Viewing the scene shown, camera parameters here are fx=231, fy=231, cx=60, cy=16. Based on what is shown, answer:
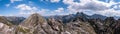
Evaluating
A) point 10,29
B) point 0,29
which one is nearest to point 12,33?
point 10,29

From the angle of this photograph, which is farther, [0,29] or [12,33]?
[12,33]

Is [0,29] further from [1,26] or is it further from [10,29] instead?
[10,29]

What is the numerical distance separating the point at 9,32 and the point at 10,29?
7.20 m

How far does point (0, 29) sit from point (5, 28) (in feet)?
19.0

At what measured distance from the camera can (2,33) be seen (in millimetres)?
181125

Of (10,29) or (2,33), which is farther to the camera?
(10,29)

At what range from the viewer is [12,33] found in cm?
19188

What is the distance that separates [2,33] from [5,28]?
4.78 metres

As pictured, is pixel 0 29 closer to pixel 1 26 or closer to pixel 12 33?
pixel 1 26

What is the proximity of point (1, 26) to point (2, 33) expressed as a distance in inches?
218

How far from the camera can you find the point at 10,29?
192750mm

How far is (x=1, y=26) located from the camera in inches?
7131

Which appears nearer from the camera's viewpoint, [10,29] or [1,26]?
[1,26]

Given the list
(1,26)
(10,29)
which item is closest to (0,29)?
(1,26)
